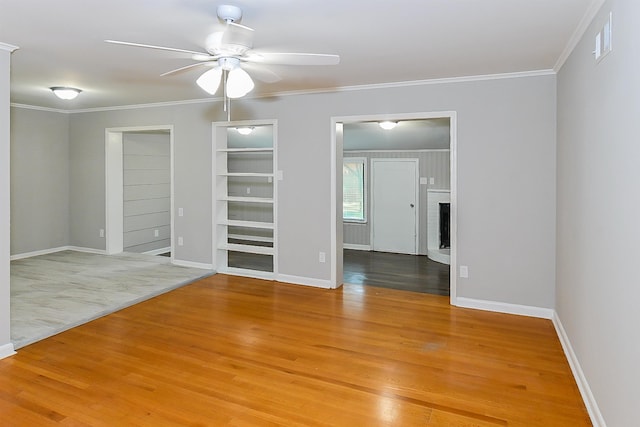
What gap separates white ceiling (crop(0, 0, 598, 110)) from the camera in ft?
8.23

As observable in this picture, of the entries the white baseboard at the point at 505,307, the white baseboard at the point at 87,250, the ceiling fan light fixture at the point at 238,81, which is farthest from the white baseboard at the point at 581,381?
the white baseboard at the point at 87,250

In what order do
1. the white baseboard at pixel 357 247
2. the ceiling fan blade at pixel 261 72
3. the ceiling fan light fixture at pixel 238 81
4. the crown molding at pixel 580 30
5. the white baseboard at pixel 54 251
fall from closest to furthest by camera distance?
the crown molding at pixel 580 30 < the ceiling fan light fixture at pixel 238 81 < the ceiling fan blade at pixel 261 72 < the white baseboard at pixel 54 251 < the white baseboard at pixel 357 247

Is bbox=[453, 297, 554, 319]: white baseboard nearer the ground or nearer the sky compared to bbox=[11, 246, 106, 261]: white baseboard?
nearer the ground

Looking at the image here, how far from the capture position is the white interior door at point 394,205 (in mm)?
7875

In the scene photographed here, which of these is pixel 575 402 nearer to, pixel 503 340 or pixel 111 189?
pixel 503 340

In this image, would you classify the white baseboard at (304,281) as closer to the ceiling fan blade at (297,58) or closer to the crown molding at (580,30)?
the ceiling fan blade at (297,58)

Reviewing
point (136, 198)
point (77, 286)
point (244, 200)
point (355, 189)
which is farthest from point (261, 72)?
point (355, 189)

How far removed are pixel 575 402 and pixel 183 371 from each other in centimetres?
248

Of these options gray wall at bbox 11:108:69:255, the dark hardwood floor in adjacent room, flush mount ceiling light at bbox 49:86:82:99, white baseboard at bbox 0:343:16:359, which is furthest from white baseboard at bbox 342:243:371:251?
white baseboard at bbox 0:343:16:359

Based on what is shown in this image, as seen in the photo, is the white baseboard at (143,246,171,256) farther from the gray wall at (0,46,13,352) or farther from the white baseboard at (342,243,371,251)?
the gray wall at (0,46,13,352)

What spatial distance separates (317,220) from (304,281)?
0.76 metres

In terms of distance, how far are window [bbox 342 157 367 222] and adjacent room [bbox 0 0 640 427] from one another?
115cm

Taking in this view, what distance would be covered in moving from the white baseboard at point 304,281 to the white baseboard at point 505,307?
1.48 meters

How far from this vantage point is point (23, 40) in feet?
10.4
